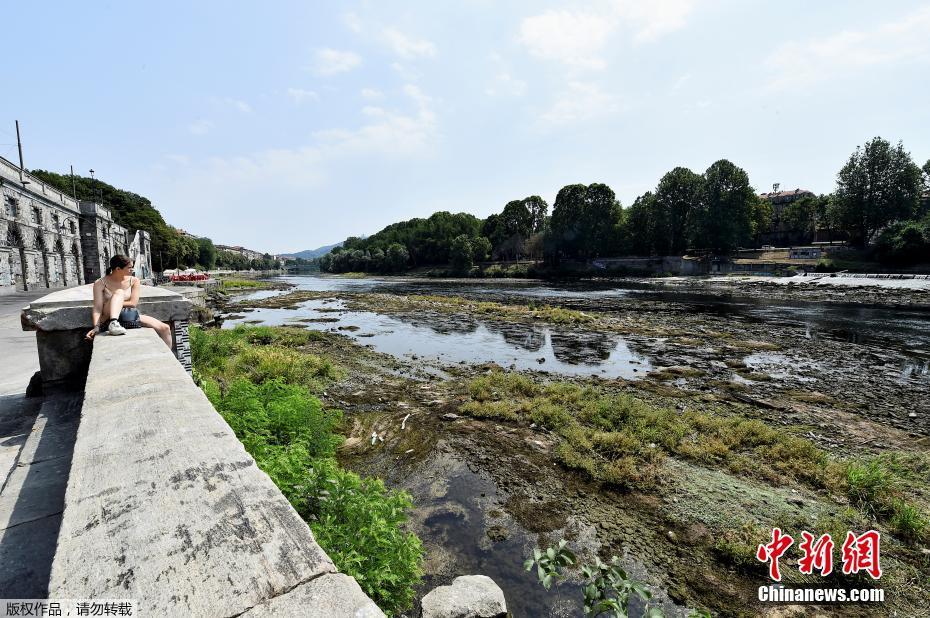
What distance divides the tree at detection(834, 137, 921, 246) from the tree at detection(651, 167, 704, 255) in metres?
23.0

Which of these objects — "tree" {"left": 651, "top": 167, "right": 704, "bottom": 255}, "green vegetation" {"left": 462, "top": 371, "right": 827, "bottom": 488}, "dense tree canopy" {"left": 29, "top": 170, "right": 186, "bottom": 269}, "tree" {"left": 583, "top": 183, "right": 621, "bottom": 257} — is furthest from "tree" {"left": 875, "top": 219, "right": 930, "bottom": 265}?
"dense tree canopy" {"left": 29, "top": 170, "right": 186, "bottom": 269}

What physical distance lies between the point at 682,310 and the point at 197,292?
41530mm

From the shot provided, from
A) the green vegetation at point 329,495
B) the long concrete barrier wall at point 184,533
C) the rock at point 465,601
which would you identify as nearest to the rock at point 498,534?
the green vegetation at point 329,495

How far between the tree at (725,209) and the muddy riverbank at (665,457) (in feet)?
179

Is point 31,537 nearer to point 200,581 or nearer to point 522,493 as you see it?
point 200,581

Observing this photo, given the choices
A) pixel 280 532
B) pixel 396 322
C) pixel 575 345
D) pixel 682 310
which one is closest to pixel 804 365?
pixel 575 345

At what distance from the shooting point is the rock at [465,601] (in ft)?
13.3

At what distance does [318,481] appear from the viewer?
15.2 feet

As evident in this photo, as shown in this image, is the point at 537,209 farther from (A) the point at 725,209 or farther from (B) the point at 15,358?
(B) the point at 15,358

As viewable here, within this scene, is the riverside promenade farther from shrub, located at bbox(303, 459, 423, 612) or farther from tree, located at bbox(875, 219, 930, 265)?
tree, located at bbox(875, 219, 930, 265)

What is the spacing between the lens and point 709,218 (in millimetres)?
71812

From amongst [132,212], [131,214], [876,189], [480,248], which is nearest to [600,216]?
[480,248]

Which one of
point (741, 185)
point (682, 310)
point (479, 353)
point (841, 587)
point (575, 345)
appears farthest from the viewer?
point (741, 185)

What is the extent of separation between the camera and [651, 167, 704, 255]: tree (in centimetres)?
7656
